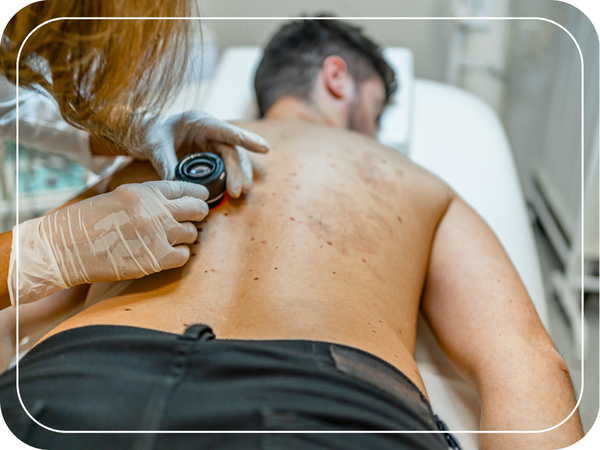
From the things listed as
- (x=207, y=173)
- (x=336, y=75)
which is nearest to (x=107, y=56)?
(x=207, y=173)

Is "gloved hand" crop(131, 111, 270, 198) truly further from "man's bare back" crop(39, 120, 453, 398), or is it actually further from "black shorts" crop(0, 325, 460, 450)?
"black shorts" crop(0, 325, 460, 450)

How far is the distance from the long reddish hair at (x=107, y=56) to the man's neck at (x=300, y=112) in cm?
59

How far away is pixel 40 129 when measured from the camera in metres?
1.13

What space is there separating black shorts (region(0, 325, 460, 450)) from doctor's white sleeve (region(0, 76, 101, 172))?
0.61 metres

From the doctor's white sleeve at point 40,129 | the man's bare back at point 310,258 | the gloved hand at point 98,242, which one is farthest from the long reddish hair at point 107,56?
the doctor's white sleeve at point 40,129

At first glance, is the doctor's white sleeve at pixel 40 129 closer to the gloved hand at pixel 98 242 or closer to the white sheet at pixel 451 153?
the gloved hand at pixel 98 242

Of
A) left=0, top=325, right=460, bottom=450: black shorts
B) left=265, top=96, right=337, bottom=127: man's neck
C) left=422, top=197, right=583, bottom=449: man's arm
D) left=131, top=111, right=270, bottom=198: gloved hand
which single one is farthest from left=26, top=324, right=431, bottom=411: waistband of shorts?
left=265, top=96, right=337, bottom=127: man's neck

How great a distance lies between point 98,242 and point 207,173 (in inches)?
9.3

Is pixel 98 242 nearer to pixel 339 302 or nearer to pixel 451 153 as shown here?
pixel 339 302

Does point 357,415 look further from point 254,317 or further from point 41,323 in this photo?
point 41,323

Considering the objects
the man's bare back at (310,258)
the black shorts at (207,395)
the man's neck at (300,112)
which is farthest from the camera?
the man's neck at (300,112)

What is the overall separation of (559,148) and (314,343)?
1.57 metres

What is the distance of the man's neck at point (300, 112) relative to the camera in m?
1.29

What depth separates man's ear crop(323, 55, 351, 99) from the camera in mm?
1312
